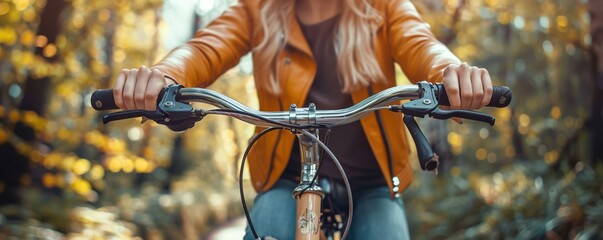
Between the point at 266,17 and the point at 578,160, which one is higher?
the point at 578,160

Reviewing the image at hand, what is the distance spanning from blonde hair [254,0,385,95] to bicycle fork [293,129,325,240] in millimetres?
666

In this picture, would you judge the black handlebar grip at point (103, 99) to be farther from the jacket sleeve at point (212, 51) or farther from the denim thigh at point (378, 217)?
the denim thigh at point (378, 217)

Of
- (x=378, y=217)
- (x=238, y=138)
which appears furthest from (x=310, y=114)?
(x=238, y=138)

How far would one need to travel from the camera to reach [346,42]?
254cm

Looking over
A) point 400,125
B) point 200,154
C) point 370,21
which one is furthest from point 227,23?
point 200,154

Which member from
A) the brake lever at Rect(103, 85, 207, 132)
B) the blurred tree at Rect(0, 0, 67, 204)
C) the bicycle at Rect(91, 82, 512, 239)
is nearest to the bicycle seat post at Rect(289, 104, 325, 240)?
the bicycle at Rect(91, 82, 512, 239)

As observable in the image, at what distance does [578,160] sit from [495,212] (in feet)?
4.20

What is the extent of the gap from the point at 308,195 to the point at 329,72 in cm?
87

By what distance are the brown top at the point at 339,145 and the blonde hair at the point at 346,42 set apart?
63mm

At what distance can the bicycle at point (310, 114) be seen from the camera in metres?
1.69

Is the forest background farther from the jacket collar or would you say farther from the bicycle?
the bicycle

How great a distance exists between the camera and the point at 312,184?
1.84m

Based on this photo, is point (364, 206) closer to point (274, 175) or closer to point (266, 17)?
point (274, 175)

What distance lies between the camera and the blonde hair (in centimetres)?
248
